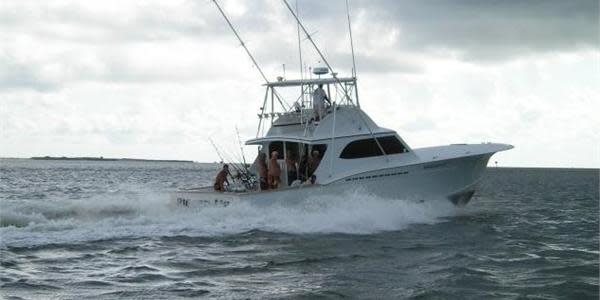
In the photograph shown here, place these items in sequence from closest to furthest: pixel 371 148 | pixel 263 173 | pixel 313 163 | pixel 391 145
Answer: pixel 313 163 → pixel 263 173 → pixel 371 148 → pixel 391 145

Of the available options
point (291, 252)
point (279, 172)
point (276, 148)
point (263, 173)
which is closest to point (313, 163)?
point (279, 172)

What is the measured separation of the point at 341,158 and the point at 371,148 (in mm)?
942

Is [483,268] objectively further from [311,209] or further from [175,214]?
[175,214]

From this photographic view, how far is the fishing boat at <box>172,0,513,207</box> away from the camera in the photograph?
51.8 ft

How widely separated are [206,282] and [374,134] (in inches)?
323

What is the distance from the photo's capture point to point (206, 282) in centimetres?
975

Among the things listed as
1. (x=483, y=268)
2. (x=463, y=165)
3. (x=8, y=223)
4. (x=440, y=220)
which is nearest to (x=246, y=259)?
(x=483, y=268)

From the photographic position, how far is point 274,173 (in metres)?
15.8

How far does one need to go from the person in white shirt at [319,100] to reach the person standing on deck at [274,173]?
194 centimetres

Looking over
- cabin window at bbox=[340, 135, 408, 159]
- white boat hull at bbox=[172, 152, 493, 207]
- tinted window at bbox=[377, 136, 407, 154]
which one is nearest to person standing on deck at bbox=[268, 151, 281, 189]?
white boat hull at bbox=[172, 152, 493, 207]

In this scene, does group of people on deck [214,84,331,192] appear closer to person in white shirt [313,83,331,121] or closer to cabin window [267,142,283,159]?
person in white shirt [313,83,331,121]

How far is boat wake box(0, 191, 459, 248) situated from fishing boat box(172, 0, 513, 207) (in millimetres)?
289

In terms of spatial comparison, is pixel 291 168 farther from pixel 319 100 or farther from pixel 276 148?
pixel 319 100

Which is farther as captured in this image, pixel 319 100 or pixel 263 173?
pixel 319 100
